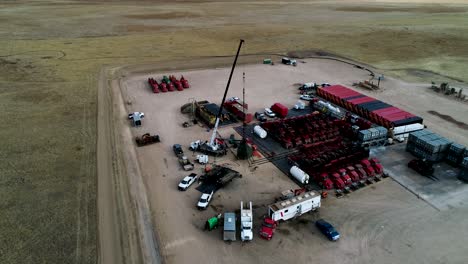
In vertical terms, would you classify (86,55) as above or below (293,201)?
above

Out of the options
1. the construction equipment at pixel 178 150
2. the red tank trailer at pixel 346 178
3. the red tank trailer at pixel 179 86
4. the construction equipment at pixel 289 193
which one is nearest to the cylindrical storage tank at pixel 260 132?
the construction equipment at pixel 178 150

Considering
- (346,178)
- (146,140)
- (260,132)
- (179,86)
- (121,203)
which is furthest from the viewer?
(179,86)

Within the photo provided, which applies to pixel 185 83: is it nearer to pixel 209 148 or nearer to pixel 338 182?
pixel 209 148

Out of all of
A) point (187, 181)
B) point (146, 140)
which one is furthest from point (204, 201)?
point (146, 140)

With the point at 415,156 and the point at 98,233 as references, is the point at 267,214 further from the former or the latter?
the point at 415,156

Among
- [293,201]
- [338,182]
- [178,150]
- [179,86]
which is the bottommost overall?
[338,182]

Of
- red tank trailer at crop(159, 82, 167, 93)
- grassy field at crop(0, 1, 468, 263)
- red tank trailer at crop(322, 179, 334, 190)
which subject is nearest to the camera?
grassy field at crop(0, 1, 468, 263)

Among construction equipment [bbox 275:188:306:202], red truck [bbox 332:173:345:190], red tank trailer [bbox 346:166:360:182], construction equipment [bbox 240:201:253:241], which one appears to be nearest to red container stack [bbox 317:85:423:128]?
red tank trailer [bbox 346:166:360:182]

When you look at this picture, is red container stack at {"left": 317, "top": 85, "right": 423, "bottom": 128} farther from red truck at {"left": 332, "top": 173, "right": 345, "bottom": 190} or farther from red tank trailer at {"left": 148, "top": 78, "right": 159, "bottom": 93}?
red tank trailer at {"left": 148, "top": 78, "right": 159, "bottom": 93}
